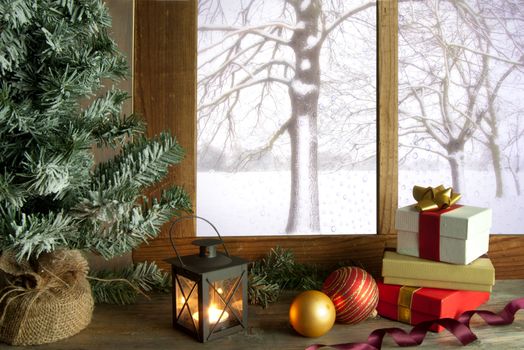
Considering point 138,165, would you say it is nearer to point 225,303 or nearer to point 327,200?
point 225,303

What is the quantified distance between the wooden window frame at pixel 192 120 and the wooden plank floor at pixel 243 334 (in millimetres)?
174

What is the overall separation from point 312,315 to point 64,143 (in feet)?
1.65

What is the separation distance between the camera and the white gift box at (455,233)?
104cm

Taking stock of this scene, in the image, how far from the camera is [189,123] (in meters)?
1.23

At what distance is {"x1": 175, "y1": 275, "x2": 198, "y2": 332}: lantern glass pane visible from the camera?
98 cm

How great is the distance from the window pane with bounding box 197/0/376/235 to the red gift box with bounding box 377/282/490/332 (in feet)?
0.81

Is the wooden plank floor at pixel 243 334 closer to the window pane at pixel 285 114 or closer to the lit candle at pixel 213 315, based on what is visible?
the lit candle at pixel 213 315

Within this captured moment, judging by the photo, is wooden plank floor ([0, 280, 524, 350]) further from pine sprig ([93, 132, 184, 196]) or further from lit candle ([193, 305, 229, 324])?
pine sprig ([93, 132, 184, 196])

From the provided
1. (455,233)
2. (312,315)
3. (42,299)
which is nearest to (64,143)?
(42,299)

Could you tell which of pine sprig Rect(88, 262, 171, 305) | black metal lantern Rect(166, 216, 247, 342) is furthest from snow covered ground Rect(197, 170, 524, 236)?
black metal lantern Rect(166, 216, 247, 342)

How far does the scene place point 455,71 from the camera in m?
1.25

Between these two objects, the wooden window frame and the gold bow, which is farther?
the wooden window frame

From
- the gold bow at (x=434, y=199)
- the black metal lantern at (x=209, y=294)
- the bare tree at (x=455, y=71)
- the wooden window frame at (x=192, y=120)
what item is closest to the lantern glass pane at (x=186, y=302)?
the black metal lantern at (x=209, y=294)

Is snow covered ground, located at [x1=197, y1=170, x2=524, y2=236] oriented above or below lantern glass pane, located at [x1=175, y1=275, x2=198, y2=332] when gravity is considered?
above
